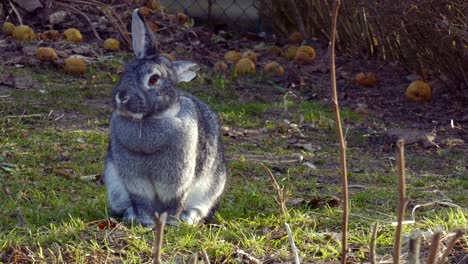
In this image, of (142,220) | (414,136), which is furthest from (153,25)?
(142,220)

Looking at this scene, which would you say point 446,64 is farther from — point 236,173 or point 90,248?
point 90,248

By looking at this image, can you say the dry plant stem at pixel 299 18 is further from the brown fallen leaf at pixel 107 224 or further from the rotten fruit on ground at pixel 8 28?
the brown fallen leaf at pixel 107 224

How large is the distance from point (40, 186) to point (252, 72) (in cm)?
348

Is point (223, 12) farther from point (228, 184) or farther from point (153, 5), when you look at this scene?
point (228, 184)

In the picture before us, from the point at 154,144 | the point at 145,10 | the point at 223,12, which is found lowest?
the point at 223,12

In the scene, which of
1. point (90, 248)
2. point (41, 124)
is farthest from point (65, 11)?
point (90, 248)

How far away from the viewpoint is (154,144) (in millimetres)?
4211

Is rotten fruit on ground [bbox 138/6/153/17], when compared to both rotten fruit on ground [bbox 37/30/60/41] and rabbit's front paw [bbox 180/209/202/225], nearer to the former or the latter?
rotten fruit on ground [bbox 37/30/60/41]

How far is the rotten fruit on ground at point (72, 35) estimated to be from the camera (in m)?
8.53

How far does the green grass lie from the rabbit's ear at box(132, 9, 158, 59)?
2.62ft

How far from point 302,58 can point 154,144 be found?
15.5ft

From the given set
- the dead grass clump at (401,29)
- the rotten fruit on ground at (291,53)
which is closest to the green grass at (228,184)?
the dead grass clump at (401,29)

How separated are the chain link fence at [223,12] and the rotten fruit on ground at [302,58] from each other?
195 centimetres

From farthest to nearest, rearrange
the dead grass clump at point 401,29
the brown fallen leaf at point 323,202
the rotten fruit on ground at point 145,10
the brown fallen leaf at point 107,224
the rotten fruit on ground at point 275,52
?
the rotten fruit on ground at point 145,10
the rotten fruit on ground at point 275,52
the dead grass clump at point 401,29
the brown fallen leaf at point 323,202
the brown fallen leaf at point 107,224
